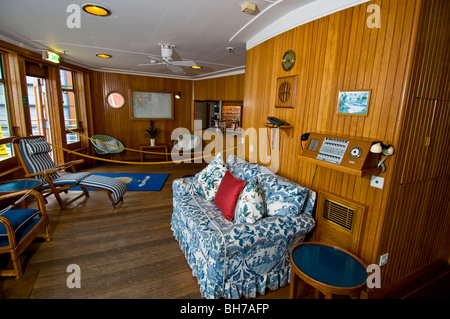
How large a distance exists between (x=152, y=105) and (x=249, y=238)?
6389mm

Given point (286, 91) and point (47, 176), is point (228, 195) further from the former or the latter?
point (47, 176)

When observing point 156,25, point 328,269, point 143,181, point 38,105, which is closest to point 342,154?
point 328,269

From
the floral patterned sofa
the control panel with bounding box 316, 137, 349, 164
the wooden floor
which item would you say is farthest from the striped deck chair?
the control panel with bounding box 316, 137, 349, 164

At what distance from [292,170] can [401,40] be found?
1.48 m

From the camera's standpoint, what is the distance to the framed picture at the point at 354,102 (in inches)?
72.3

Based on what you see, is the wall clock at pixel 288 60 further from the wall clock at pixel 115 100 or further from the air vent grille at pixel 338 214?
the wall clock at pixel 115 100

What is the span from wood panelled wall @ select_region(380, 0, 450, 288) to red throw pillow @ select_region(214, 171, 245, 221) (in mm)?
1270

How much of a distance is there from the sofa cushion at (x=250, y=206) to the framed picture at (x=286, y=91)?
3.51 feet

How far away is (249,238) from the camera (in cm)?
188

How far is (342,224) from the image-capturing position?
6.72 feet

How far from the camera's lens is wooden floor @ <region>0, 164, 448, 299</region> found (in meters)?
2.07

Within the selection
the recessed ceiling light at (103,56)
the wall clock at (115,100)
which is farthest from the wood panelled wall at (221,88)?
the recessed ceiling light at (103,56)

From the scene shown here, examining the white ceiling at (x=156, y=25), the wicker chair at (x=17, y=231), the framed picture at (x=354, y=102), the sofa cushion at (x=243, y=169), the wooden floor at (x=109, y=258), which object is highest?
the white ceiling at (x=156, y=25)

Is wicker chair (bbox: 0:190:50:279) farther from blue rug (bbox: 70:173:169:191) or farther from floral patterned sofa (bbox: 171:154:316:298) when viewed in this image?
blue rug (bbox: 70:173:169:191)
